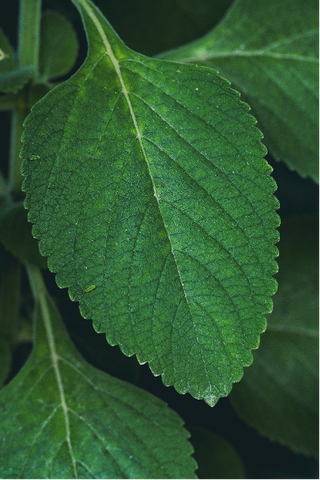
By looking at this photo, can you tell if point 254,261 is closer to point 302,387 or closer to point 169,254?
point 169,254

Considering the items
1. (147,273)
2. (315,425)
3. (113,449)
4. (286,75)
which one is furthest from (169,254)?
(315,425)

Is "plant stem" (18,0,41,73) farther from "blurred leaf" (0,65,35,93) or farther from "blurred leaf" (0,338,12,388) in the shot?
"blurred leaf" (0,338,12,388)

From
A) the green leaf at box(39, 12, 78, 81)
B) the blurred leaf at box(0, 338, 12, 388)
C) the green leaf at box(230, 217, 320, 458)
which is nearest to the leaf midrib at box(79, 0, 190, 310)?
the green leaf at box(39, 12, 78, 81)

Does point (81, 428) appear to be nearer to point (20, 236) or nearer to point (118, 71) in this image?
point (20, 236)

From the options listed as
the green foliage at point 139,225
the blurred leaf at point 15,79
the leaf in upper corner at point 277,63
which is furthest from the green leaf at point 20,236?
the leaf in upper corner at point 277,63

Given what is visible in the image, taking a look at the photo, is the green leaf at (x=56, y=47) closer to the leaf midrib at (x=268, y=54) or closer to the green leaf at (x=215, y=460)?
the leaf midrib at (x=268, y=54)

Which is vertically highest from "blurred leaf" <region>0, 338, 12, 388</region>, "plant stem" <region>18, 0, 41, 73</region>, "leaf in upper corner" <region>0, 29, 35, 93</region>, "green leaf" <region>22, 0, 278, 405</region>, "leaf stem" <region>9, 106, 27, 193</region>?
"plant stem" <region>18, 0, 41, 73</region>

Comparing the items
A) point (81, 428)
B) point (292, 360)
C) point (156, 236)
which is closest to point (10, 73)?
point (156, 236)
